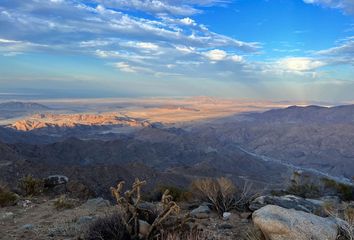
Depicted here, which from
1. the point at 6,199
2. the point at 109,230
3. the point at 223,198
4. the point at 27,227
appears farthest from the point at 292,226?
the point at 6,199

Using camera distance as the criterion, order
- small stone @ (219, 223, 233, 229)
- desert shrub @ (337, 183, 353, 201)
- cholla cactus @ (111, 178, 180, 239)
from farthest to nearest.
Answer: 1. desert shrub @ (337, 183, 353, 201)
2. small stone @ (219, 223, 233, 229)
3. cholla cactus @ (111, 178, 180, 239)

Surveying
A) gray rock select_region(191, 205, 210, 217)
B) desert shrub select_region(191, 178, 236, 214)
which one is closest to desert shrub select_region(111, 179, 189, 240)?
gray rock select_region(191, 205, 210, 217)

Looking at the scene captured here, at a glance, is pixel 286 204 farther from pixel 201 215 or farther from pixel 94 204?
pixel 94 204

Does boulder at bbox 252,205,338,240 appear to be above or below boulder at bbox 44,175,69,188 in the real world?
above

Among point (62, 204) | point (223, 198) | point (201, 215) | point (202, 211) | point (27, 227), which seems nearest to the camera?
point (27, 227)

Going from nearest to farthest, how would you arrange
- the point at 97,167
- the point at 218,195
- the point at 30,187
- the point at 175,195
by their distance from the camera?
the point at 218,195
the point at 175,195
the point at 30,187
the point at 97,167

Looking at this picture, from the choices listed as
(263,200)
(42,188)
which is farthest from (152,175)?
(263,200)

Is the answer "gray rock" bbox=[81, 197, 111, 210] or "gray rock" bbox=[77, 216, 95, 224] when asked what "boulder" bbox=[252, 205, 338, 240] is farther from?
"gray rock" bbox=[81, 197, 111, 210]
